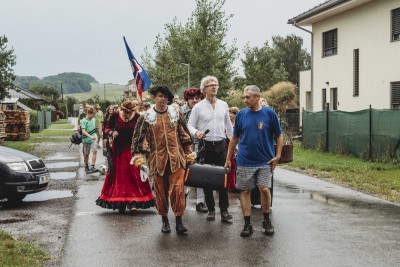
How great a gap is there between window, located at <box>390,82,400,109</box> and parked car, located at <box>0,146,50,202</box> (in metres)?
16.1

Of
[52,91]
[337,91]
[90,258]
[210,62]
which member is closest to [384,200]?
[90,258]

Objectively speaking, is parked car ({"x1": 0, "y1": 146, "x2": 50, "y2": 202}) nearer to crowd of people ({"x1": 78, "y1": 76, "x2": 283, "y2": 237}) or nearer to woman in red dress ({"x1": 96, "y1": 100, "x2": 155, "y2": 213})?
woman in red dress ({"x1": 96, "y1": 100, "x2": 155, "y2": 213})

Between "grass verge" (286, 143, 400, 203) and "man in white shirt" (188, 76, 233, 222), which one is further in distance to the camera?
"grass verge" (286, 143, 400, 203)

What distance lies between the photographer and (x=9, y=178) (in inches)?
388

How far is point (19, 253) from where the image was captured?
6.51m

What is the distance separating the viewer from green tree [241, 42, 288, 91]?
65.2 meters

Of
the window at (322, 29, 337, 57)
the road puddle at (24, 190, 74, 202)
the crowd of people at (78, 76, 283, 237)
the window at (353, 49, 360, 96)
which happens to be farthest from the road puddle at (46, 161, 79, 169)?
the window at (322, 29, 337, 57)

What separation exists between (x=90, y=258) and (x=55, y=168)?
→ 10.8 metres

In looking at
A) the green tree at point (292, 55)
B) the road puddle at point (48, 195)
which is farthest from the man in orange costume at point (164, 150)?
the green tree at point (292, 55)

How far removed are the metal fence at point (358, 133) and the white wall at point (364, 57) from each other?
10.8 feet

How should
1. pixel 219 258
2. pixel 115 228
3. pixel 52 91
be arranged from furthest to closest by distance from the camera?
1. pixel 52 91
2. pixel 115 228
3. pixel 219 258

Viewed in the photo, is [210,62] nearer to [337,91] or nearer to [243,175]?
[337,91]

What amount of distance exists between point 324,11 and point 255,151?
818 inches

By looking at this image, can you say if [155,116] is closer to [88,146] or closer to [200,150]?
[200,150]
